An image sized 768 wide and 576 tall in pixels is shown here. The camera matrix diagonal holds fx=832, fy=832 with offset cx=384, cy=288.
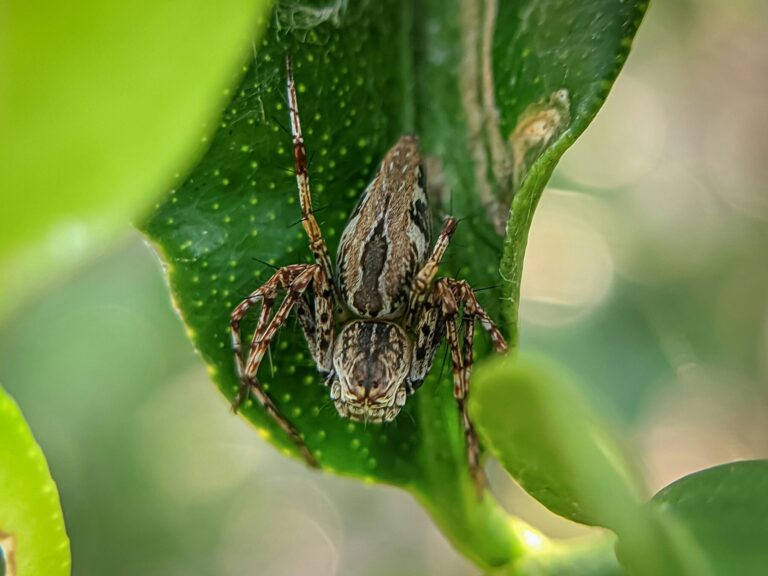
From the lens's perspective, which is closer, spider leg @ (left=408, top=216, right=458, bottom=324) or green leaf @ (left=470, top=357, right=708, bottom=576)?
green leaf @ (left=470, top=357, right=708, bottom=576)

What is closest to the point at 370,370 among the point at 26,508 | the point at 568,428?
the point at 26,508

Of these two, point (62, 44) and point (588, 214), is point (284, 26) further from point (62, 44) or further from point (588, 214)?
point (588, 214)

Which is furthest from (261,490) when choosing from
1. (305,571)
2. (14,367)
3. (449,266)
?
(449,266)

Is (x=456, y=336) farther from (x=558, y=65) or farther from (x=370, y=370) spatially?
(x=558, y=65)

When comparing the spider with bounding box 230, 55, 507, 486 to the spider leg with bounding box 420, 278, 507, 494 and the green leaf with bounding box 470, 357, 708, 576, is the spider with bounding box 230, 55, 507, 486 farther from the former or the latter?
the green leaf with bounding box 470, 357, 708, 576

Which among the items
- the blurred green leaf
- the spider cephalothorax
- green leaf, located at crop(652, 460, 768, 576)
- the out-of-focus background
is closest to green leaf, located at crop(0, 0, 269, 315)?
the blurred green leaf

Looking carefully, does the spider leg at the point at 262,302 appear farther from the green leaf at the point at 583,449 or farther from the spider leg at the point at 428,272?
the green leaf at the point at 583,449
